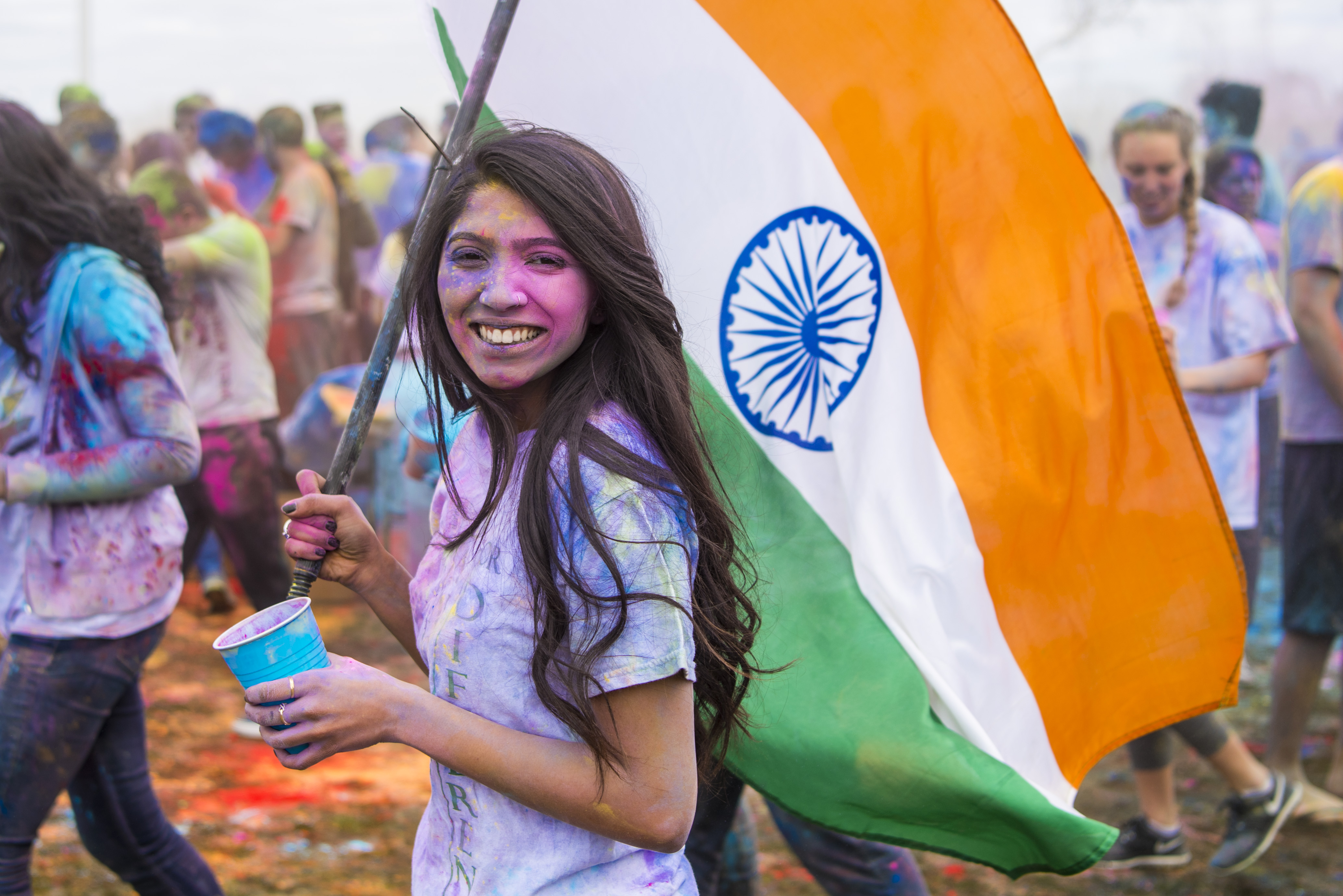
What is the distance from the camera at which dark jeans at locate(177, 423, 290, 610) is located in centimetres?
498

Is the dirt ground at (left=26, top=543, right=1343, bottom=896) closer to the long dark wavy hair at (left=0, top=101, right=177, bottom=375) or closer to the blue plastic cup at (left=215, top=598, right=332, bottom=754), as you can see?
the long dark wavy hair at (left=0, top=101, right=177, bottom=375)

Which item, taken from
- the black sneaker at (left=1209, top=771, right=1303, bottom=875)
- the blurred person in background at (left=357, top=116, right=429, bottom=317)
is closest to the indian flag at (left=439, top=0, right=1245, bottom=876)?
the black sneaker at (left=1209, top=771, right=1303, bottom=875)

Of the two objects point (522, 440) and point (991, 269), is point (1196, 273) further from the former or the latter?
point (522, 440)

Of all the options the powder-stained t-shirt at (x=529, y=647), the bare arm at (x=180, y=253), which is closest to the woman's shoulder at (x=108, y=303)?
the powder-stained t-shirt at (x=529, y=647)

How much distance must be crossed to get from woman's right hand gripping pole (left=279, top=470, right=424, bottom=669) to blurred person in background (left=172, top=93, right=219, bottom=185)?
616 centimetres

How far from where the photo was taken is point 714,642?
1.58 meters

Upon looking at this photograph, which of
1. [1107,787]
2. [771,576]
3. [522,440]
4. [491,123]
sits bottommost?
[1107,787]

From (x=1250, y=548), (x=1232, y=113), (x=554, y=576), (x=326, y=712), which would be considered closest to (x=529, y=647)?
(x=554, y=576)

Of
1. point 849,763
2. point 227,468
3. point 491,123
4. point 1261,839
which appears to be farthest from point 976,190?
point 227,468

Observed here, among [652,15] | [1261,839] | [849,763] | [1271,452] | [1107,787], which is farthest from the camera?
[1271,452]

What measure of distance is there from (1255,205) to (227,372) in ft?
16.0

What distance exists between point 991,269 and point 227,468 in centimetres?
383

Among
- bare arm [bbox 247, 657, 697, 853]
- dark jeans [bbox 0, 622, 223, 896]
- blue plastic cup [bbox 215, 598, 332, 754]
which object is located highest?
blue plastic cup [bbox 215, 598, 332, 754]

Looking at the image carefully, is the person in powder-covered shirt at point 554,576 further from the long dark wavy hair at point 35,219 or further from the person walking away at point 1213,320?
the person walking away at point 1213,320
